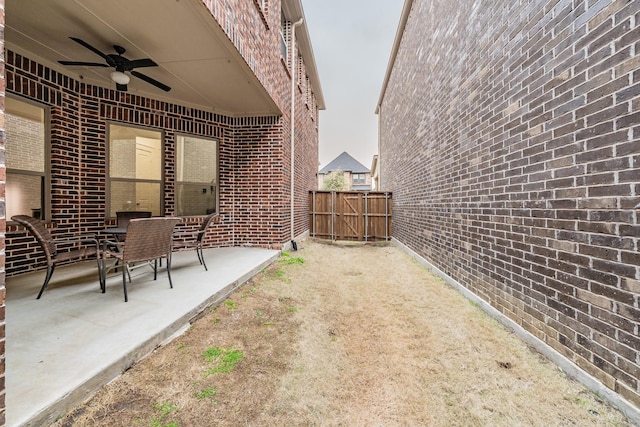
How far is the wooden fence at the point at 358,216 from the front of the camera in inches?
353

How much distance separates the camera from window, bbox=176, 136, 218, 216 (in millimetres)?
5359

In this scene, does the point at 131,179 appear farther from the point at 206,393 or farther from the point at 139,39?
the point at 206,393

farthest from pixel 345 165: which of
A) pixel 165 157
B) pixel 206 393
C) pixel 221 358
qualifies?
pixel 206 393

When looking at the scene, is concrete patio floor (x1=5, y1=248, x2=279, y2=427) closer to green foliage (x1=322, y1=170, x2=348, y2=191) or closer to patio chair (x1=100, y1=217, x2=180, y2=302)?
patio chair (x1=100, y1=217, x2=180, y2=302)

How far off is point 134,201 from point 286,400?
487 centimetres

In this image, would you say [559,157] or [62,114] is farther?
[62,114]

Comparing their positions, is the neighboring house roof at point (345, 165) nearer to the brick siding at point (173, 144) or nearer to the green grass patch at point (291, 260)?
the brick siding at point (173, 144)

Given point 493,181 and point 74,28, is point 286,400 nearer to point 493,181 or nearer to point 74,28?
point 493,181

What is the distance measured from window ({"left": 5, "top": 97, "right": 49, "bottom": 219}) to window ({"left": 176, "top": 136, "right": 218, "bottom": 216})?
1.89m

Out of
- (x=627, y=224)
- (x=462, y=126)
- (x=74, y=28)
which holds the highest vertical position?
(x=74, y=28)

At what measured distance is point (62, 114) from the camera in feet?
13.2

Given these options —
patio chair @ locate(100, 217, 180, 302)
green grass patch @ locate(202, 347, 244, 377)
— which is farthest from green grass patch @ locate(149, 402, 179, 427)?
patio chair @ locate(100, 217, 180, 302)

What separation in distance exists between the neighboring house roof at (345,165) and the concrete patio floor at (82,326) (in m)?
30.7

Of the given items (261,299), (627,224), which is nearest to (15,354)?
(261,299)
